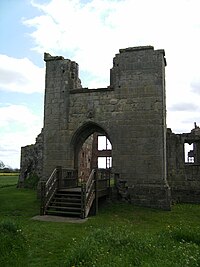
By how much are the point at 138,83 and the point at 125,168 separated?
376 cm

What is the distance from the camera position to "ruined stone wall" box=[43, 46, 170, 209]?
13492 mm

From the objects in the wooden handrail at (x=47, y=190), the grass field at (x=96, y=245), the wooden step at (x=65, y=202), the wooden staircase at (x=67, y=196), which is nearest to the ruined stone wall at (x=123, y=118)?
the wooden staircase at (x=67, y=196)

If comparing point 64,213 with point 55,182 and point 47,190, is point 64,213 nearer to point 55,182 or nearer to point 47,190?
point 47,190

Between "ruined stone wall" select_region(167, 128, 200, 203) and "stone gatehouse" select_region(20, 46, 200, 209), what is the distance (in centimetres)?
44

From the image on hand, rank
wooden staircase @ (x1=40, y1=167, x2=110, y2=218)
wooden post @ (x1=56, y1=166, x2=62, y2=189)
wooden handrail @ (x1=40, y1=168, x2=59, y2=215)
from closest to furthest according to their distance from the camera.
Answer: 1. wooden staircase @ (x1=40, y1=167, x2=110, y2=218)
2. wooden handrail @ (x1=40, y1=168, x2=59, y2=215)
3. wooden post @ (x1=56, y1=166, x2=62, y2=189)

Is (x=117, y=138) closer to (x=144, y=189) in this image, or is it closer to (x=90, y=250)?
(x=144, y=189)

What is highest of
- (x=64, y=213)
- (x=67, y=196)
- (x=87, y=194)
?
(x=87, y=194)

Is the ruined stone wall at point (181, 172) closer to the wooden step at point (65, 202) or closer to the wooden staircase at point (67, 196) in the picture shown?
the wooden staircase at point (67, 196)

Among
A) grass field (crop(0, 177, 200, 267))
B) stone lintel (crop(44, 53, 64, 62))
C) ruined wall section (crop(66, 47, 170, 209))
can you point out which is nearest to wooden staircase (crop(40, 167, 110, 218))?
grass field (crop(0, 177, 200, 267))

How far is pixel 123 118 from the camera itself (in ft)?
46.2

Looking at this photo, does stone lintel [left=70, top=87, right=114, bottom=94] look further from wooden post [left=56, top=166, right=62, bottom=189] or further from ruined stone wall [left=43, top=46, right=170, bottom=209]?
wooden post [left=56, top=166, right=62, bottom=189]

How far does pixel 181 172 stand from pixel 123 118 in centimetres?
460

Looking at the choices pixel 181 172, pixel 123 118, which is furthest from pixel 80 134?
pixel 181 172

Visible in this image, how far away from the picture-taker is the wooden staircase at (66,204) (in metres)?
11.4
